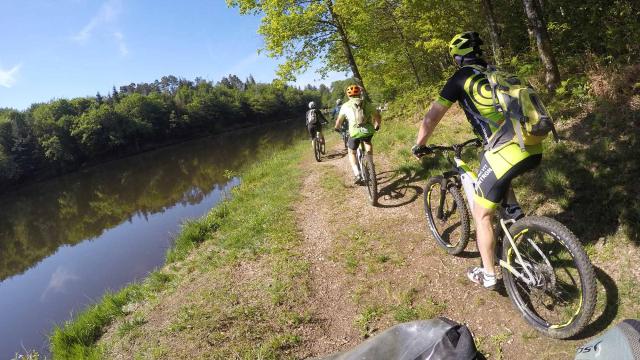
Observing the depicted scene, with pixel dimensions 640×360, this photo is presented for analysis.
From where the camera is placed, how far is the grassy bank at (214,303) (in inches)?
187

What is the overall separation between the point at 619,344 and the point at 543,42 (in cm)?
683

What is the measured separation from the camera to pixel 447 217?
5523mm

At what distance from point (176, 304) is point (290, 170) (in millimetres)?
8759

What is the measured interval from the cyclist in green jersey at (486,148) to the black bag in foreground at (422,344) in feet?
3.54

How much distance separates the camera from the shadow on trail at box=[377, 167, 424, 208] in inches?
301

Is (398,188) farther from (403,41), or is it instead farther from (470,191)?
(403,41)

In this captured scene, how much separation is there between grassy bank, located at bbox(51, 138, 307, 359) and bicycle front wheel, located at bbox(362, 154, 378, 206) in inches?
64.3

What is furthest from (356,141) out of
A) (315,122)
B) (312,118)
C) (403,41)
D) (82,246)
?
(82,246)

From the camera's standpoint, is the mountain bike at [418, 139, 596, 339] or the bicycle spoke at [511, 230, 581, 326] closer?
the mountain bike at [418, 139, 596, 339]

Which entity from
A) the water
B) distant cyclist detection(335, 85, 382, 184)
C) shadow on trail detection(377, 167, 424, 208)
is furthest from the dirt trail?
the water

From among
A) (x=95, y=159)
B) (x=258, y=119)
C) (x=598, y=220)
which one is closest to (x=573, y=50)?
(x=598, y=220)

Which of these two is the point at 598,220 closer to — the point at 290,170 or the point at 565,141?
the point at 565,141

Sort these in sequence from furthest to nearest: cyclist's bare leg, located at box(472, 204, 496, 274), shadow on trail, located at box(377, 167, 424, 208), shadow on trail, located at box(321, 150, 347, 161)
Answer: shadow on trail, located at box(321, 150, 347, 161) → shadow on trail, located at box(377, 167, 424, 208) → cyclist's bare leg, located at box(472, 204, 496, 274)

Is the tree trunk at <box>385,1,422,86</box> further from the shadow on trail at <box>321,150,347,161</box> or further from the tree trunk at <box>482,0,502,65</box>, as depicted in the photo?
the tree trunk at <box>482,0,502,65</box>
